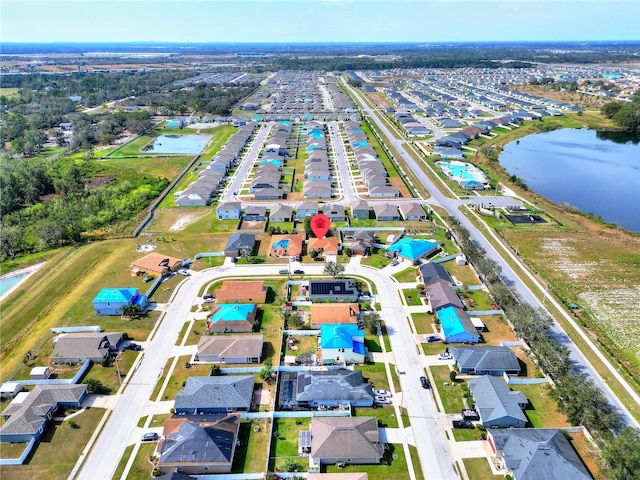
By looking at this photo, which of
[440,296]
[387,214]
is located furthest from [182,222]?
[440,296]

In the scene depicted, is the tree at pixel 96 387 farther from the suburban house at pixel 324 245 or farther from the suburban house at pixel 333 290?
the suburban house at pixel 324 245

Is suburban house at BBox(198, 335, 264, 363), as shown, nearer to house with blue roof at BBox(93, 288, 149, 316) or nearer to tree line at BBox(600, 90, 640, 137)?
house with blue roof at BBox(93, 288, 149, 316)

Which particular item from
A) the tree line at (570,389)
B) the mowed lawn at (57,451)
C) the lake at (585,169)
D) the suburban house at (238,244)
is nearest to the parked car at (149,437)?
the mowed lawn at (57,451)

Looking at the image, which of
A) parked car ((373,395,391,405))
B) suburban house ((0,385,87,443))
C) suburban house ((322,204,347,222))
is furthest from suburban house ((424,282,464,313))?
suburban house ((0,385,87,443))

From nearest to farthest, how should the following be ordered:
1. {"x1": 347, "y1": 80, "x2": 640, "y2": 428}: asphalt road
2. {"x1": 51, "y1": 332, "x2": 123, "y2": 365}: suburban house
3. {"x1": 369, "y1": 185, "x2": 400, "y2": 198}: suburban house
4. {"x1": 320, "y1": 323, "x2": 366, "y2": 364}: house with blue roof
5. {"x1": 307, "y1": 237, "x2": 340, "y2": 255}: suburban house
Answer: {"x1": 347, "y1": 80, "x2": 640, "y2": 428}: asphalt road
{"x1": 320, "y1": 323, "x2": 366, "y2": 364}: house with blue roof
{"x1": 51, "y1": 332, "x2": 123, "y2": 365}: suburban house
{"x1": 307, "y1": 237, "x2": 340, "y2": 255}: suburban house
{"x1": 369, "y1": 185, "x2": 400, "y2": 198}: suburban house

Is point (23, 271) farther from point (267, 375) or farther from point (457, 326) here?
point (457, 326)

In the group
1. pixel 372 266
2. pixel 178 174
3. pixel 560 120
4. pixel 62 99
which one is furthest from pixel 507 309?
pixel 62 99
